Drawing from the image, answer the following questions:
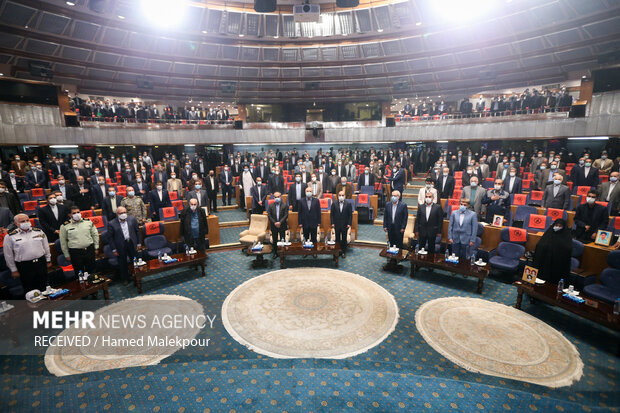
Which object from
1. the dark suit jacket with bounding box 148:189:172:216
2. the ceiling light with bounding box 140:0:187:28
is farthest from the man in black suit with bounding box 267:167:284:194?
the ceiling light with bounding box 140:0:187:28

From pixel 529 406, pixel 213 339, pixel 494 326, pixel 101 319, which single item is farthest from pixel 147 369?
pixel 494 326

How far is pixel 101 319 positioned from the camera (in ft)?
15.6

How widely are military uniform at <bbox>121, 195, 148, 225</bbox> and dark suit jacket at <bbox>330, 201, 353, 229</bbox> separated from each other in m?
5.24

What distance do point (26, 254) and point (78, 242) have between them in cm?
89

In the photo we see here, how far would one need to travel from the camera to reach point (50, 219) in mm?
6344

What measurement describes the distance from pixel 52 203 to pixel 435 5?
19.8m

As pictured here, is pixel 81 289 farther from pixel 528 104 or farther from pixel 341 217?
pixel 528 104

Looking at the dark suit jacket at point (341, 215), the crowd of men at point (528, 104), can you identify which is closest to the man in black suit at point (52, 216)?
the dark suit jacket at point (341, 215)

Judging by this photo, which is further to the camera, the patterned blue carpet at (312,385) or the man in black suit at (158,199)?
the man in black suit at (158,199)

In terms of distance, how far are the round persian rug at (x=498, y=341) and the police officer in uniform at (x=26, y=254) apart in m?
6.50

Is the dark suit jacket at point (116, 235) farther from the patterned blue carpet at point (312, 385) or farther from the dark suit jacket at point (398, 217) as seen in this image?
the dark suit jacket at point (398, 217)

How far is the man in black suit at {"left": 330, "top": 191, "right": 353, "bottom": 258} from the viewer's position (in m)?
7.23

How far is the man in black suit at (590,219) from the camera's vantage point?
6086 millimetres

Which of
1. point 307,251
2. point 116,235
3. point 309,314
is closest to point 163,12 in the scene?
point 116,235
